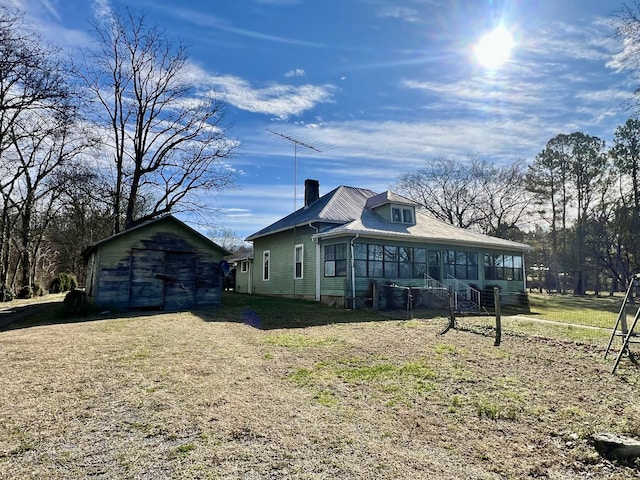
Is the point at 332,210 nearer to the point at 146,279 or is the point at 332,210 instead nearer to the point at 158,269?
the point at 158,269

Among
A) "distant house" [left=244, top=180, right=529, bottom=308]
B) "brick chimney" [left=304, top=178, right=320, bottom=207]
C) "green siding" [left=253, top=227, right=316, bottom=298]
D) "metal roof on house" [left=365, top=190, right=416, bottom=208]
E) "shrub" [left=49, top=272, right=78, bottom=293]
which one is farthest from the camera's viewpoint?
"shrub" [left=49, top=272, right=78, bottom=293]

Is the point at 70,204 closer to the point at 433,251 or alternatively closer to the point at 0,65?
the point at 0,65

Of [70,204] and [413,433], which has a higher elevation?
[70,204]

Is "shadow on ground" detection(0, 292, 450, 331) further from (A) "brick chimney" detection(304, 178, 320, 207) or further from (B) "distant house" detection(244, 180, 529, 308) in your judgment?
(A) "brick chimney" detection(304, 178, 320, 207)

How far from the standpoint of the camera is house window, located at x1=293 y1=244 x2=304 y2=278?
61.9 feet

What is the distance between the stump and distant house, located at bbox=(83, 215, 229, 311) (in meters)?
13.7

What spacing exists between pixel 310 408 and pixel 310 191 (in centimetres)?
1866

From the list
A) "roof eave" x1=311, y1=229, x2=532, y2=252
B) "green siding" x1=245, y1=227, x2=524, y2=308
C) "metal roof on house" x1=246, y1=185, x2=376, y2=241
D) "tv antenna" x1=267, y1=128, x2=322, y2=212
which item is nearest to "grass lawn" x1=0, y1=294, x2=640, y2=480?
"roof eave" x1=311, y1=229, x2=532, y2=252

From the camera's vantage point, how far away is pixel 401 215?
63.2 feet

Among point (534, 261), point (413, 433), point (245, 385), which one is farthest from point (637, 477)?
point (534, 261)

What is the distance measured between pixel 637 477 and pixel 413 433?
5.94 feet

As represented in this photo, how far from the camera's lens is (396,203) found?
62.0 feet

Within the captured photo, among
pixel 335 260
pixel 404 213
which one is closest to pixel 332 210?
pixel 335 260

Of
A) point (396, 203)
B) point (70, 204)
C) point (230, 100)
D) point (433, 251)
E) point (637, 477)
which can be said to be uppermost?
point (230, 100)
